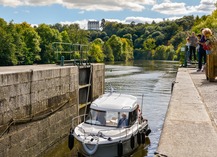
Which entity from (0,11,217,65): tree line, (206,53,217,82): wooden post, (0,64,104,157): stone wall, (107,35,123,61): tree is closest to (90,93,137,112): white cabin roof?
(0,64,104,157): stone wall

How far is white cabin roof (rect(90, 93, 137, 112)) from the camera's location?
45.8 ft

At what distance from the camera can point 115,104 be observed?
1420 centimetres

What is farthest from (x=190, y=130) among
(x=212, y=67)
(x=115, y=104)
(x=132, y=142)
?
(x=212, y=67)

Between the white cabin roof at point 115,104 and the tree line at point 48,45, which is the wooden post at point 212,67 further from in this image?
the tree line at point 48,45

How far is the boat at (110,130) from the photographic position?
12328 mm

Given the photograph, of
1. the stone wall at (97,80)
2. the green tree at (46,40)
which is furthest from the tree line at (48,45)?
the stone wall at (97,80)

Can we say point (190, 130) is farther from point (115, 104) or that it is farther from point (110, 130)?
point (115, 104)

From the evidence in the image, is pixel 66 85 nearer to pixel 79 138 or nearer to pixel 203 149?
pixel 79 138

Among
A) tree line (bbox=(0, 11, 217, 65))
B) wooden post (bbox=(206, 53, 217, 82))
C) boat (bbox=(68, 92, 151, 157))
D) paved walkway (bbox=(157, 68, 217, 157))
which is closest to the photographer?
paved walkway (bbox=(157, 68, 217, 157))

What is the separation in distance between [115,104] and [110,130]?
1455mm

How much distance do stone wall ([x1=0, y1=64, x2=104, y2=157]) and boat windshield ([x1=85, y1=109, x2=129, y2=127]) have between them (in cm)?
212

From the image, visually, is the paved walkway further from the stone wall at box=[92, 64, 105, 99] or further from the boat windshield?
the stone wall at box=[92, 64, 105, 99]

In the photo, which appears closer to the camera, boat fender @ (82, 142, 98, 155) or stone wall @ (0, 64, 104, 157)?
stone wall @ (0, 64, 104, 157)

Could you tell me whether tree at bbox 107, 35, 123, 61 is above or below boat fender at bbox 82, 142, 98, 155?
above
